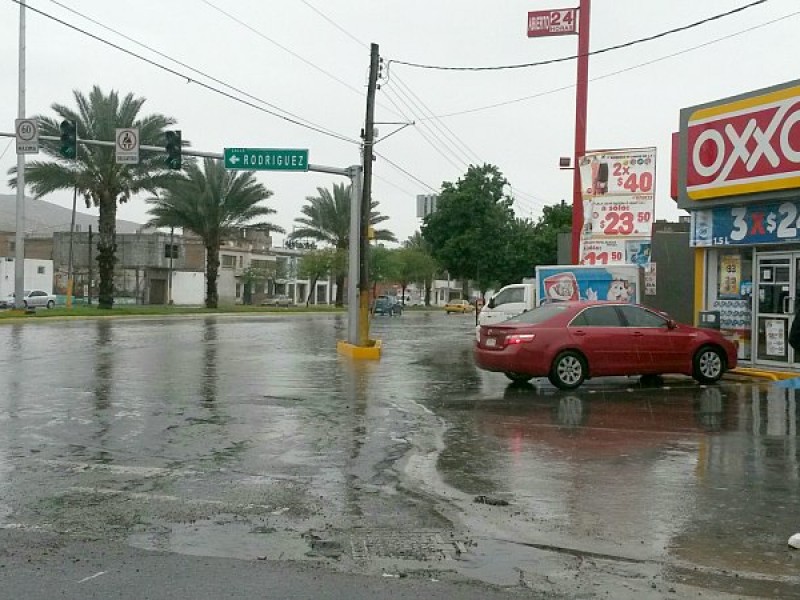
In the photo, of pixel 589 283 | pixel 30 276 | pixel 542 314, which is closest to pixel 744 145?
pixel 589 283

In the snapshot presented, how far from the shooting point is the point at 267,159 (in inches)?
1010

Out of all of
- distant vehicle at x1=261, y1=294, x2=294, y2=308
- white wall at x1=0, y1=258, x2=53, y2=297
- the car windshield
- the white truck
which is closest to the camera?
the car windshield

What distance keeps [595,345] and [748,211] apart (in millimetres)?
5502

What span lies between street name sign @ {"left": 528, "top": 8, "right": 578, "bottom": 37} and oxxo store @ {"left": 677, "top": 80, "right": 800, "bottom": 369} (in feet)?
24.4

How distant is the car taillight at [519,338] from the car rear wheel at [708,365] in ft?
11.0

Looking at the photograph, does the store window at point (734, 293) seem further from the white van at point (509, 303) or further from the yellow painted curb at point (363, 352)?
the yellow painted curb at point (363, 352)

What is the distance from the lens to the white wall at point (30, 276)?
6606 centimetres

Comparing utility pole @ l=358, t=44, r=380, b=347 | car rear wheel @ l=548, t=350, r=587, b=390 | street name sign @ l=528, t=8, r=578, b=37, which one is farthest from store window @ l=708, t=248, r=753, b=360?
street name sign @ l=528, t=8, r=578, b=37

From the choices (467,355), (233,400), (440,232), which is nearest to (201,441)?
(233,400)

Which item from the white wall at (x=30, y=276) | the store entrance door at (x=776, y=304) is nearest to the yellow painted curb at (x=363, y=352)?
the store entrance door at (x=776, y=304)

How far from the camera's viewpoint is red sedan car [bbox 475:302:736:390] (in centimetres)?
1537

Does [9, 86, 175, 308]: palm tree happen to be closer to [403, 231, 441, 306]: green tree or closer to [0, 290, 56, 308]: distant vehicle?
[0, 290, 56, 308]: distant vehicle

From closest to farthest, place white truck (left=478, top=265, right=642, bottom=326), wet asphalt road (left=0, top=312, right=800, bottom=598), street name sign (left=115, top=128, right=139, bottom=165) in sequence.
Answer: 1. wet asphalt road (left=0, top=312, right=800, bottom=598)
2. white truck (left=478, top=265, right=642, bottom=326)
3. street name sign (left=115, top=128, right=139, bottom=165)

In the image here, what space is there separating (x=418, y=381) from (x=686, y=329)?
5036mm
